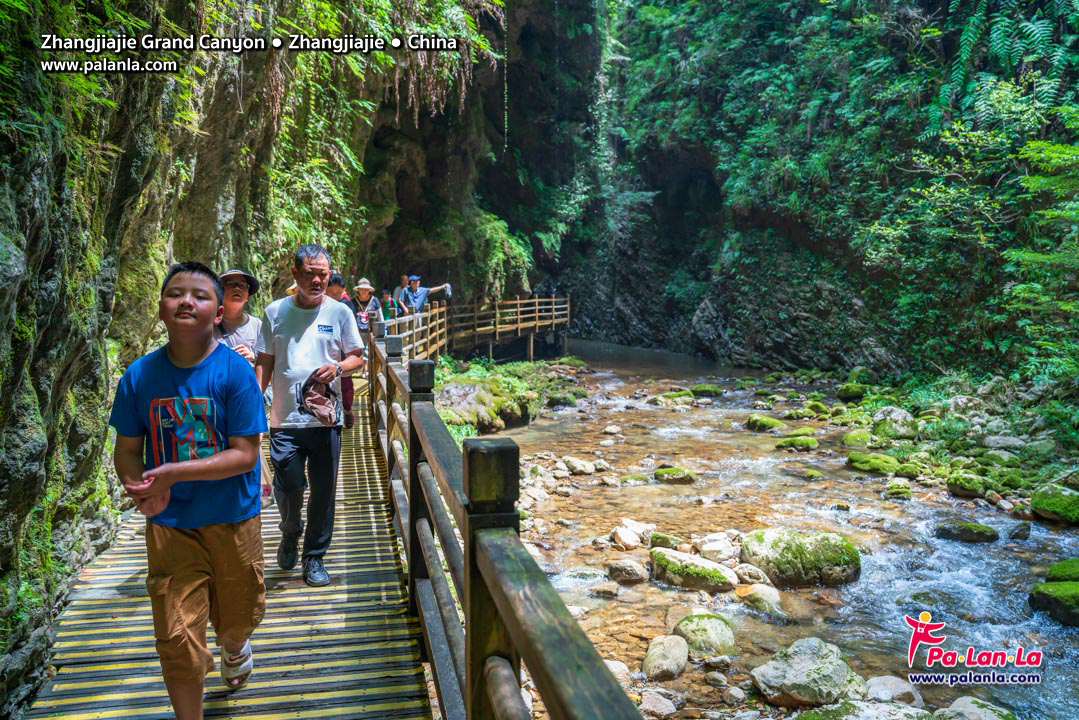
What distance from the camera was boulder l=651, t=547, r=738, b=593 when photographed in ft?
22.6

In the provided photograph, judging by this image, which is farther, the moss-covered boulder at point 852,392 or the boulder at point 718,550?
the moss-covered boulder at point 852,392

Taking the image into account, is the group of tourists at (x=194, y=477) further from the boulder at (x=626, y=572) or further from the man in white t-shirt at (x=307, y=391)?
the boulder at (x=626, y=572)

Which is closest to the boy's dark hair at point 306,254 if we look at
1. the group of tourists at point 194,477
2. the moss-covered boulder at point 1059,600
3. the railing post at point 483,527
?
the group of tourists at point 194,477

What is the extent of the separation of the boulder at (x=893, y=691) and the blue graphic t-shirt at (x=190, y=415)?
15.6 feet

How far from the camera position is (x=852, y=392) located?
1728 centimetres

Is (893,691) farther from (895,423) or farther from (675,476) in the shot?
(895,423)

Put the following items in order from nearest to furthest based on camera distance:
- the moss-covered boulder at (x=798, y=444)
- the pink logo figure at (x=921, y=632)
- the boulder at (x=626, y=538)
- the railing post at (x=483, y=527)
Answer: the railing post at (x=483, y=527) → the pink logo figure at (x=921, y=632) → the boulder at (x=626, y=538) → the moss-covered boulder at (x=798, y=444)

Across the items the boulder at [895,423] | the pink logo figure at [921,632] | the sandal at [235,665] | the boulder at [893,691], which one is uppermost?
the sandal at [235,665]

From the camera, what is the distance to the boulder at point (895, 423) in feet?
43.2

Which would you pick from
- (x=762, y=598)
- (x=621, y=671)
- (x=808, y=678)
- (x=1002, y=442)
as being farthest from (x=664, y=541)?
(x=1002, y=442)

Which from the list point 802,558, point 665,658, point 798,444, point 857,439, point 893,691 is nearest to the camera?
point 893,691

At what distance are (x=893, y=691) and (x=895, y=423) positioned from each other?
9813 mm

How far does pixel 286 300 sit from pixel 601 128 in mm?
26093

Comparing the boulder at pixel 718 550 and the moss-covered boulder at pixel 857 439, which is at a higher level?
the moss-covered boulder at pixel 857 439
